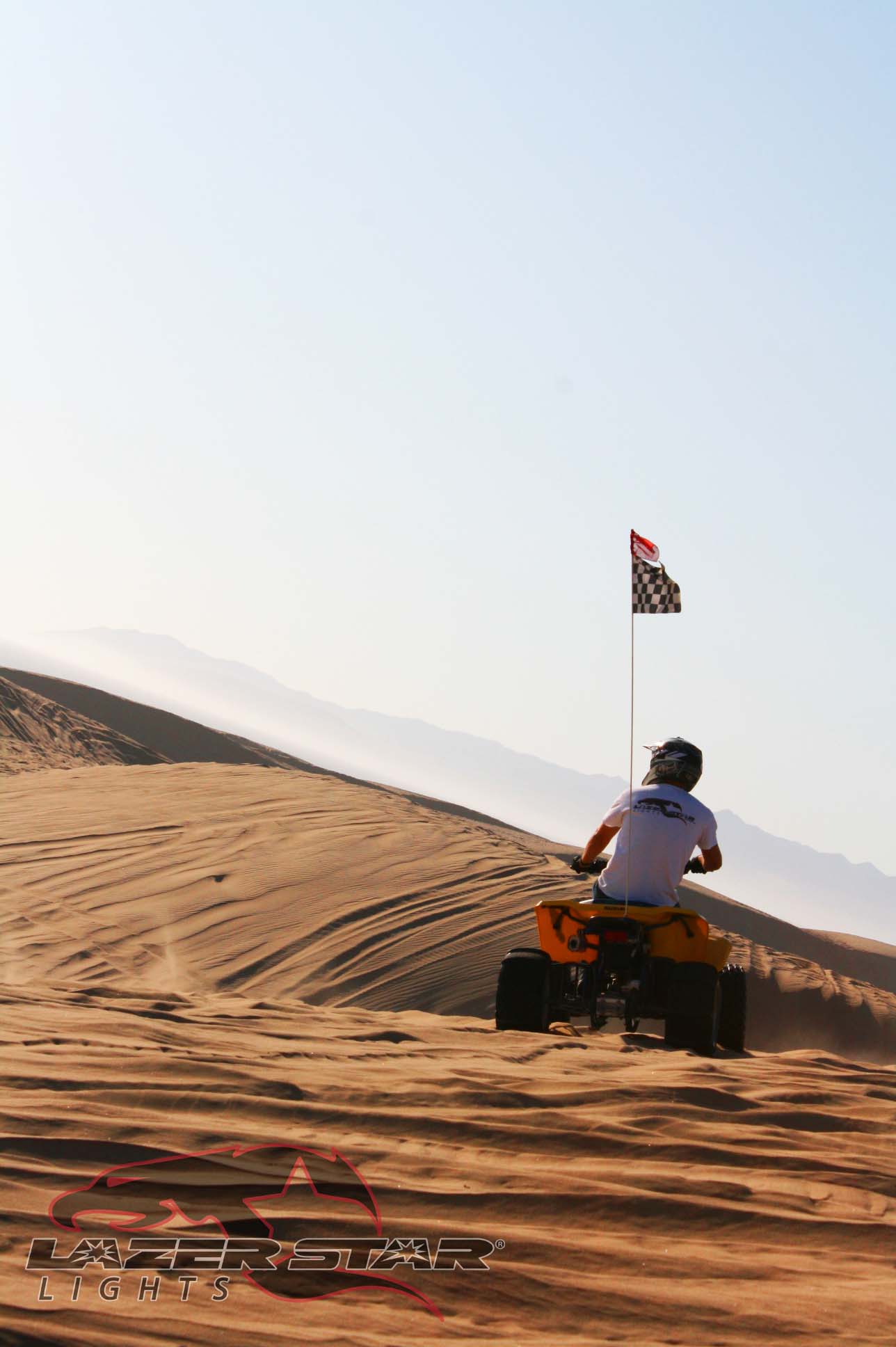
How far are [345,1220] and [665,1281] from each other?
82 centimetres

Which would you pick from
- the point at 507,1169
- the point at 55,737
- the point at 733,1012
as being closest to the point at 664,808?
the point at 733,1012

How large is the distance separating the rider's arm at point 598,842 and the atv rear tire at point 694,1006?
764 millimetres

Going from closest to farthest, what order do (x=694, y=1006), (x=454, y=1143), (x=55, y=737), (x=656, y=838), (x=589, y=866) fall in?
(x=454, y=1143) → (x=694, y=1006) → (x=656, y=838) → (x=589, y=866) → (x=55, y=737)

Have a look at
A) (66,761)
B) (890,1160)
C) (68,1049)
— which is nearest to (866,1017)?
(890,1160)

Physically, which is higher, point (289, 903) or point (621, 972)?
point (621, 972)

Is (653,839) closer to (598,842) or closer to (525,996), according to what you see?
(598,842)

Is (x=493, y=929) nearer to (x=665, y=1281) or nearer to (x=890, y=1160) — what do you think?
(x=890, y=1160)

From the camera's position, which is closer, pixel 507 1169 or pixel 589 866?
pixel 507 1169

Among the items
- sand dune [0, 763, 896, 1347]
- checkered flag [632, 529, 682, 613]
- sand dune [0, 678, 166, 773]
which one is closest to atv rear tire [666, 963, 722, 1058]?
sand dune [0, 763, 896, 1347]

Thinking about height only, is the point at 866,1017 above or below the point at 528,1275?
below

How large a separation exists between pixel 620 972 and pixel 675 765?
1.18m

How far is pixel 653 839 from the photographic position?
6734mm

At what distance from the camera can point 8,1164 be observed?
3.50 m

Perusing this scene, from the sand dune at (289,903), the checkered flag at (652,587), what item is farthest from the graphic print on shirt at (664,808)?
the sand dune at (289,903)
